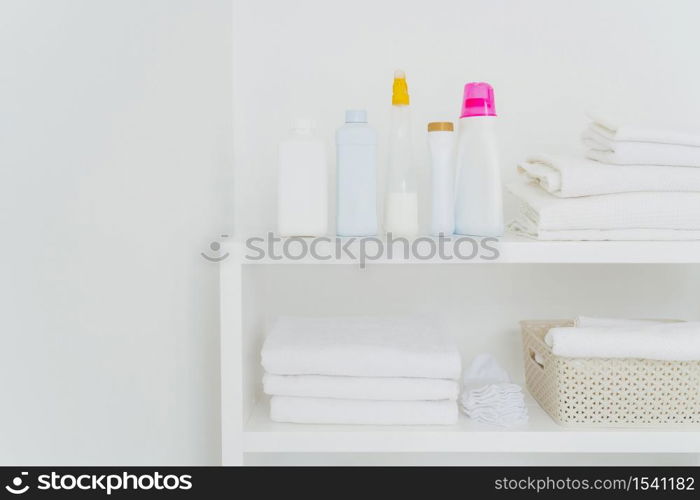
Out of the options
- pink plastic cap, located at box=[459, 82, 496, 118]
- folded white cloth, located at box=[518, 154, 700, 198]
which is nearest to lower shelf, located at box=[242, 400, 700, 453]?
folded white cloth, located at box=[518, 154, 700, 198]

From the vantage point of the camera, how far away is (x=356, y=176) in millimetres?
1033

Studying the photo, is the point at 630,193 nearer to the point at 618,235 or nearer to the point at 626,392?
the point at 618,235

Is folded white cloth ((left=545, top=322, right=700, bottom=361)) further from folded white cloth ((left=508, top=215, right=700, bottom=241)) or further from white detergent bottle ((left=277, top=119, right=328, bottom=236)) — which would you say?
white detergent bottle ((left=277, top=119, right=328, bottom=236))

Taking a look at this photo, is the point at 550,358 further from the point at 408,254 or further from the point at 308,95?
the point at 308,95

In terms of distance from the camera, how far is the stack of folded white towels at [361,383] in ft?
3.45

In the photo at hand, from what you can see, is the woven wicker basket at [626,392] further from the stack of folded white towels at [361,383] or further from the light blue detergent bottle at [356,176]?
the light blue detergent bottle at [356,176]

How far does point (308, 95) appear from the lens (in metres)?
1.35

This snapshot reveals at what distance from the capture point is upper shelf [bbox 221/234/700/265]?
0.99 metres

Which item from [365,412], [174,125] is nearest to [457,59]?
[174,125]
